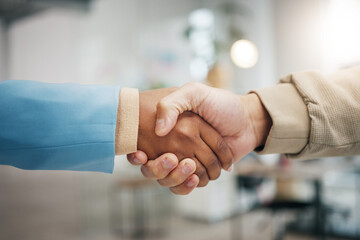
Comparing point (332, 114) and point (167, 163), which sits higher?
point (332, 114)

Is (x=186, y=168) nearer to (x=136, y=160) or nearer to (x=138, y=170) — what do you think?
(x=136, y=160)

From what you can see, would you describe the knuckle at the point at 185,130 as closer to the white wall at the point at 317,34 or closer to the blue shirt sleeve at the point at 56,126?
the blue shirt sleeve at the point at 56,126

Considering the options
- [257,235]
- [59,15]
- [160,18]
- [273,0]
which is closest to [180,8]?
[160,18]

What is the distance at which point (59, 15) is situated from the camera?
10.8 ft

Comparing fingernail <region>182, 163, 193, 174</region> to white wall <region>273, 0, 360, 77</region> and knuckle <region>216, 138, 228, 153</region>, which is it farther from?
white wall <region>273, 0, 360, 77</region>

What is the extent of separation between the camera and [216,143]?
3.43 ft

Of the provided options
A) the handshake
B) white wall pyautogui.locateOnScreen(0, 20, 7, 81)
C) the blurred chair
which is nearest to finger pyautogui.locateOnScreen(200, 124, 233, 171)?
the handshake

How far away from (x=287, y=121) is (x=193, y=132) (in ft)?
1.06

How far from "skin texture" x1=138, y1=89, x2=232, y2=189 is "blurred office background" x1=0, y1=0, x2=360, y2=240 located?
5.34 ft

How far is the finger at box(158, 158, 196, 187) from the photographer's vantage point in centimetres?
98

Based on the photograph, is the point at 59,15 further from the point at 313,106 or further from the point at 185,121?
the point at 313,106

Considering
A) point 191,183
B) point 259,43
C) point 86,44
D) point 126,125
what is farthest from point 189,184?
point 259,43

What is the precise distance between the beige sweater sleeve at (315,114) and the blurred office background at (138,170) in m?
1.61

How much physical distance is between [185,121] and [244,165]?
224 centimetres
